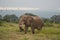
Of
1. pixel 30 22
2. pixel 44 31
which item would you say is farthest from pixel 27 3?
pixel 44 31

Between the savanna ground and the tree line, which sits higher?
the tree line

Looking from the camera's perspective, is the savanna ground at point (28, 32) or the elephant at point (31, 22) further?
the elephant at point (31, 22)

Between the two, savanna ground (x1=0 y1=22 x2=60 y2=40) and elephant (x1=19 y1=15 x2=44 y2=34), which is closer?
savanna ground (x1=0 y1=22 x2=60 y2=40)

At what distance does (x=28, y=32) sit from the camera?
3082 mm

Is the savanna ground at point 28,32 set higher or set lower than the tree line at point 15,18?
lower

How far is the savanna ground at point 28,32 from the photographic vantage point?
2.64 m

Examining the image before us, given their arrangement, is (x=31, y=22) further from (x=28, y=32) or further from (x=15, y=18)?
(x=15, y=18)

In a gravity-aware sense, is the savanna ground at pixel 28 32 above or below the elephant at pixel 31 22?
below

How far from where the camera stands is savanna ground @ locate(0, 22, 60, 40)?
264cm

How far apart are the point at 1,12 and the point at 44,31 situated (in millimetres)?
878

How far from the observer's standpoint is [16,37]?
269 cm

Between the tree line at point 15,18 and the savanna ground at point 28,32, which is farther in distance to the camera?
the tree line at point 15,18

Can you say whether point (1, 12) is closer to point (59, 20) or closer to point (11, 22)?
point (11, 22)

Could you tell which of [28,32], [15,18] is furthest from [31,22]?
[15,18]
